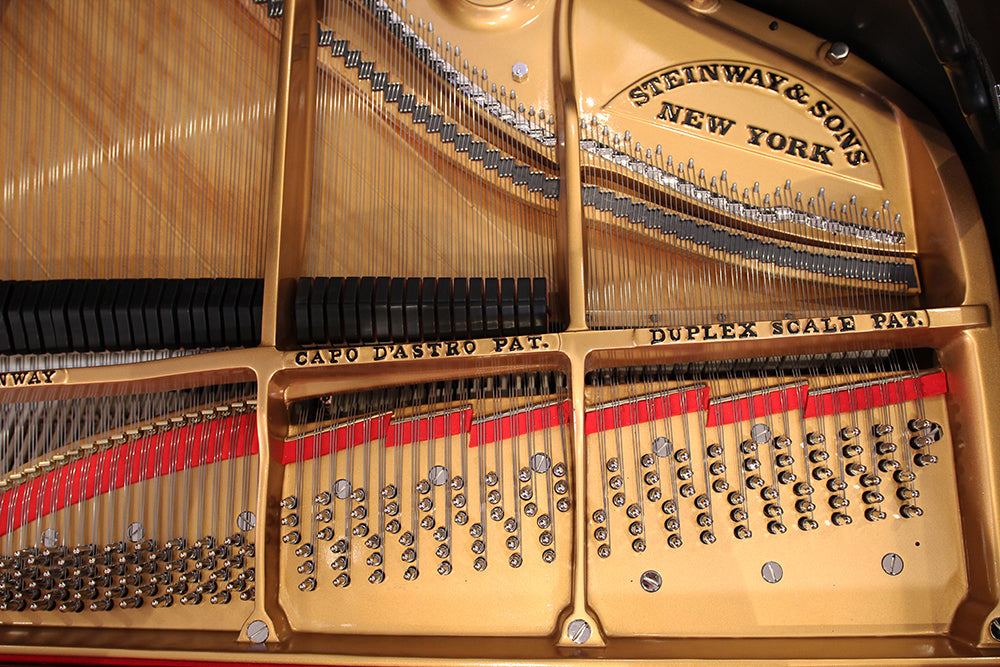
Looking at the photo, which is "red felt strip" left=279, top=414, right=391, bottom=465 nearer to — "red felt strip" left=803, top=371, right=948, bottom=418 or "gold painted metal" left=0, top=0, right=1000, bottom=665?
"gold painted metal" left=0, top=0, right=1000, bottom=665

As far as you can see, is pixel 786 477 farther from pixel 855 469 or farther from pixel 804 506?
pixel 855 469

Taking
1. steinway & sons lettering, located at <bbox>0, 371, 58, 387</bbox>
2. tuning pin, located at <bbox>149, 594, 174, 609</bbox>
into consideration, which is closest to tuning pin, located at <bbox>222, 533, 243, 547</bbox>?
tuning pin, located at <bbox>149, 594, 174, 609</bbox>

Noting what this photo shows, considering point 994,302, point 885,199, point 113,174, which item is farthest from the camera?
point 113,174

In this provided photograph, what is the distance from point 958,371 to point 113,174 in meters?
3.33

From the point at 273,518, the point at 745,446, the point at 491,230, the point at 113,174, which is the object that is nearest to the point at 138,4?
the point at 113,174

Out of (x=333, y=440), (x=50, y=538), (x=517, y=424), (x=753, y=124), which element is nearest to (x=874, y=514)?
(x=517, y=424)

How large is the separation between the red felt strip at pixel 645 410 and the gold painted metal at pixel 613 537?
0.05m

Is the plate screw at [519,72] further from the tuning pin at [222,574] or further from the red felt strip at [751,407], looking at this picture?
the tuning pin at [222,574]

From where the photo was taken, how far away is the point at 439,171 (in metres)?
2.47

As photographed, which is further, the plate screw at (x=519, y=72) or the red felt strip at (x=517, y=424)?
the plate screw at (x=519, y=72)

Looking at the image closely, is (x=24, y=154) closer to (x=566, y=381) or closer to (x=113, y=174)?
(x=113, y=174)

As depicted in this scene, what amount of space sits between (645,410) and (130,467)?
1925mm

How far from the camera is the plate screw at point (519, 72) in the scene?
2469mm

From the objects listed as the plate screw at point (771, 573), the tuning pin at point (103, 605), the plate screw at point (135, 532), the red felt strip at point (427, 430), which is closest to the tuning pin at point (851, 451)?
the plate screw at point (771, 573)
